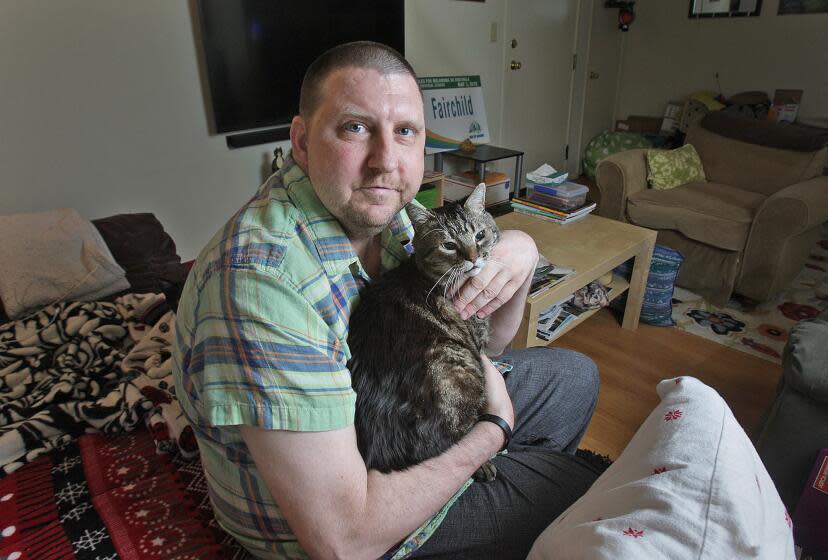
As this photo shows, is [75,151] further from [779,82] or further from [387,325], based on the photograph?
[779,82]

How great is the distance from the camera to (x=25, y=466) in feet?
3.74

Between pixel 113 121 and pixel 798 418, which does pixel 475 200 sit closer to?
pixel 798 418

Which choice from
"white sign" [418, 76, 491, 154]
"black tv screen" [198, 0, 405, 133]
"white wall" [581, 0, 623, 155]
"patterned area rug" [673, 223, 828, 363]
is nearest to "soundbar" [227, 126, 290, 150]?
"black tv screen" [198, 0, 405, 133]

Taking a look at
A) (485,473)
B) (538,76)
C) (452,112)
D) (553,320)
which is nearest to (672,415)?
(485,473)

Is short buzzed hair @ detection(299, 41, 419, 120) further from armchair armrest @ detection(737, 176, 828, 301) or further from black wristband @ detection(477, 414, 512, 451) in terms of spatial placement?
armchair armrest @ detection(737, 176, 828, 301)

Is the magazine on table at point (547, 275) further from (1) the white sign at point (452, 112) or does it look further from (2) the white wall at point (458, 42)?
(2) the white wall at point (458, 42)

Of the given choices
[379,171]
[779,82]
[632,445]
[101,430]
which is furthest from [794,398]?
[779,82]

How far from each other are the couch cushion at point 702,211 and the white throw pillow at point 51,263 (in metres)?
2.76

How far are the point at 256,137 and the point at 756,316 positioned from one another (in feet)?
9.34

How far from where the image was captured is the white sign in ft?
11.6

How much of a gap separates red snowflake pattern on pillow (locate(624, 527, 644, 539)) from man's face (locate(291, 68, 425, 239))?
587mm

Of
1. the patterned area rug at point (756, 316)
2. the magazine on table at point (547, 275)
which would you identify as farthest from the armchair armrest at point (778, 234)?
the magazine on table at point (547, 275)

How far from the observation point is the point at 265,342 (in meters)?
0.66

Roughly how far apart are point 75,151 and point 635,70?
16.4ft
